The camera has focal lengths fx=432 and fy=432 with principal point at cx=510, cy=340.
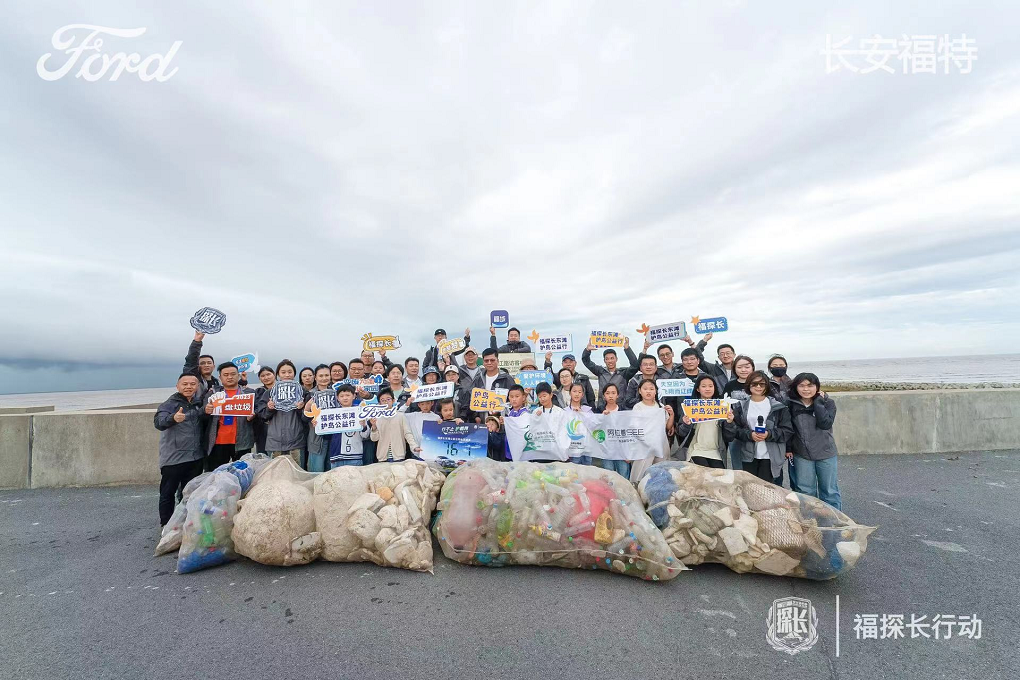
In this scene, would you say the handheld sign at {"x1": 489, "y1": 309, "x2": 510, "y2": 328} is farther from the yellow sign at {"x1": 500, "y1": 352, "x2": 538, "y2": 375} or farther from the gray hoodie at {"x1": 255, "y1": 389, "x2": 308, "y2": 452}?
the gray hoodie at {"x1": 255, "y1": 389, "x2": 308, "y2": 452}

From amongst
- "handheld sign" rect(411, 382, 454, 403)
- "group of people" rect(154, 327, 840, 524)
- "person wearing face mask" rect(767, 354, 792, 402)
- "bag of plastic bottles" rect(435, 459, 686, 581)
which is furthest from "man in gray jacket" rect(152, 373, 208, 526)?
"person wearing face mask" rect(767, 354, 792, 402)

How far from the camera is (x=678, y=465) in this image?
3.94 metres

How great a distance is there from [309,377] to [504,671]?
500cm

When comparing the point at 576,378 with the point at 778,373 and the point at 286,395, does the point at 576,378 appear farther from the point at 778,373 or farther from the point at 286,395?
the point at 286,395

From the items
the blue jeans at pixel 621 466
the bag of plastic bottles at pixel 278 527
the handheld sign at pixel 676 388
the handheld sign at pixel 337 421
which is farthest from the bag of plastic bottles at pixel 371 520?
the handheld sign at pixel 676 388

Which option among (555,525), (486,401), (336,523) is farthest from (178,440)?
(555,525)

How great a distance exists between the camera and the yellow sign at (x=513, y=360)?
25.3 ft

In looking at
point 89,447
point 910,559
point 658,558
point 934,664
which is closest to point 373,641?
point 658,558

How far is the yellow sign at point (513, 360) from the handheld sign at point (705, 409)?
3430mm

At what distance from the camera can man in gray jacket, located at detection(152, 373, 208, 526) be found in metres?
4.54

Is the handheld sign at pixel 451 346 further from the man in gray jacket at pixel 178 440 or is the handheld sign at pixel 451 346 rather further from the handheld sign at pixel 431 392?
the man in gray jacket at pixel 178 440

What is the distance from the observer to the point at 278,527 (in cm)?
354

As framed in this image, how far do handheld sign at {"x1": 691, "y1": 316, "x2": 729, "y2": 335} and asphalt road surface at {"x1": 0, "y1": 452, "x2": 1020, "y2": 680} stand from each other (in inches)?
121

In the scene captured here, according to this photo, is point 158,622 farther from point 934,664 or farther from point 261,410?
point 934,664
